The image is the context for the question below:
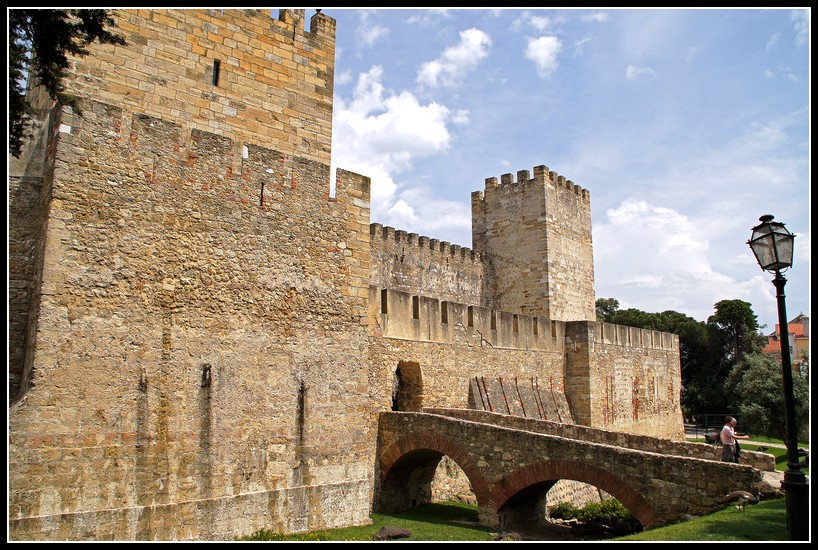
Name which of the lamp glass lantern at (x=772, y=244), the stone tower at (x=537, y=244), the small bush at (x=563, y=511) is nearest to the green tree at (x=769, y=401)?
the stone tower at (x=537, y=244)

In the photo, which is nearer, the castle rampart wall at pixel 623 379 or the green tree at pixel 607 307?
the castle rampart wall at pixel 623 379

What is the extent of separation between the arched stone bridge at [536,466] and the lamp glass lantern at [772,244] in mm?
4381

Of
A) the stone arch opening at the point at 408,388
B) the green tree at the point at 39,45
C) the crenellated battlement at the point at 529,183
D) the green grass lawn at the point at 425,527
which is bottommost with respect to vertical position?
the green grass lawn at the point at 425,527

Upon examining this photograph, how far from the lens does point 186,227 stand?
32.6ft

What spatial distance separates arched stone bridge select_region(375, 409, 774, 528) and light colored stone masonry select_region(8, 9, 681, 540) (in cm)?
95

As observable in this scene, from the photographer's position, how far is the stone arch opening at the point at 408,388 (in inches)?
608

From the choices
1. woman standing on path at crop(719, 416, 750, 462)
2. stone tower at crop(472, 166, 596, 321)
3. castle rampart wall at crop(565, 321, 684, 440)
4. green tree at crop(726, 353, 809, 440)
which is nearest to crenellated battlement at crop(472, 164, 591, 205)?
stone tower at crop(472, 166, 596, 321)

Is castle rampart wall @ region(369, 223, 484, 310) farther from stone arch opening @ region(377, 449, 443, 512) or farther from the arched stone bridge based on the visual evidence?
the arched stone bridge

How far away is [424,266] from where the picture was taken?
24.8 m

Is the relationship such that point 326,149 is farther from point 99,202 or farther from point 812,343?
point 812,343

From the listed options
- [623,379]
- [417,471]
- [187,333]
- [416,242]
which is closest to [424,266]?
[416,242]

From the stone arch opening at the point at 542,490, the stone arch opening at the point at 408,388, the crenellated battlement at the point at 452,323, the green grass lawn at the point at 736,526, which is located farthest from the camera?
the stone arch opening at the point at 408,388

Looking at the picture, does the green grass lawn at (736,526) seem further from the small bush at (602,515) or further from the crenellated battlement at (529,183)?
the crenellated battlement at (529,183)

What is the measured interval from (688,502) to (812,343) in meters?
4.73
